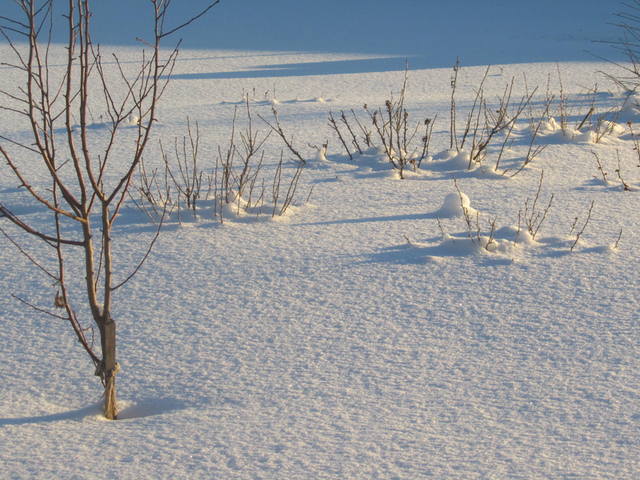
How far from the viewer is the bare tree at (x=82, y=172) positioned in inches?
79.0

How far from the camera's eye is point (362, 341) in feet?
8.75

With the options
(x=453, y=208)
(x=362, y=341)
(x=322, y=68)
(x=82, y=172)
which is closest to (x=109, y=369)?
(x=362, y=341)

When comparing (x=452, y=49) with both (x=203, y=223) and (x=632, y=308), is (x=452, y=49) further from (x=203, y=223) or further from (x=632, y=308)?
(x=632, y=308)

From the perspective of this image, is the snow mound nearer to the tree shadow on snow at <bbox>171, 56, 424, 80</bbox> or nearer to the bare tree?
the bare tree

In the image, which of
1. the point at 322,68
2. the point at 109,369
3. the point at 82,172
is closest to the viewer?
the point at 109,369

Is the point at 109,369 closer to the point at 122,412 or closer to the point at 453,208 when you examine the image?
the point at 122,412

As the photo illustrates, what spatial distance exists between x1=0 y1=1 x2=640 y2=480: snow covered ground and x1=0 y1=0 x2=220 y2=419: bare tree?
0.41 feet

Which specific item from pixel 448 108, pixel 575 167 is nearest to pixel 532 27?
pixel 448 108

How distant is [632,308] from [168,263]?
1.86 metres

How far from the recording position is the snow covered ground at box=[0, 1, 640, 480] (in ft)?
6.55

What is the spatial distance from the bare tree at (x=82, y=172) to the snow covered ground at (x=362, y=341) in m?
0.13

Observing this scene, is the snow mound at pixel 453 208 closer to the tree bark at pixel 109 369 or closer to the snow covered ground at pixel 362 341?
the snow covered ground at pixel 362 341

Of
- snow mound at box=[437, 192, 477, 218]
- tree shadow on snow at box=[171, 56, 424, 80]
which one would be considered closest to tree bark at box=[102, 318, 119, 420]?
snow mound at box=[437, 192, 477, 218]

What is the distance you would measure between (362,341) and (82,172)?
2677 mm
